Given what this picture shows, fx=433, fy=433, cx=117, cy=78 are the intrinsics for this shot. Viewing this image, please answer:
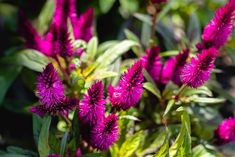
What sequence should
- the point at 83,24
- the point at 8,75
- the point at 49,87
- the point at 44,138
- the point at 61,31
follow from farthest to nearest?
the point at 8,75 < the point at 83,24 < the point at 61,31 < the point at 44,138 < the point at 49,87

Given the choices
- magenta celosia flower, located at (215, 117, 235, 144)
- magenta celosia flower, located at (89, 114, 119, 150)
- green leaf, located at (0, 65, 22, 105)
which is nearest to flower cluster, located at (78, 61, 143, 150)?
magenta celosia flower, located at (89, 114, 119, 150)

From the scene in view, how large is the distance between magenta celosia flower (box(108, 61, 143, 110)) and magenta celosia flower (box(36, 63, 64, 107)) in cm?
21

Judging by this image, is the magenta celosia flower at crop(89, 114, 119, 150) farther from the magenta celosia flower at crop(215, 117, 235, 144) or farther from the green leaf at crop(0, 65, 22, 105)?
the green leaf at crop(0, 65, 22, 105)

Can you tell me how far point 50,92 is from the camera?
153cm

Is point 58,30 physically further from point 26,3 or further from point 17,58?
point 26,3

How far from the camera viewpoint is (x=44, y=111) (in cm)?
164

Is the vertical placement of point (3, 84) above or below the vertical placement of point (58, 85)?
below

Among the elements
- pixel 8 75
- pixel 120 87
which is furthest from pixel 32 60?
pixel 120 87

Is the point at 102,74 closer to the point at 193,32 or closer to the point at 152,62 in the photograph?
the point at 152,62

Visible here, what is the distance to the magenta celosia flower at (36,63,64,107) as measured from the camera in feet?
4.93

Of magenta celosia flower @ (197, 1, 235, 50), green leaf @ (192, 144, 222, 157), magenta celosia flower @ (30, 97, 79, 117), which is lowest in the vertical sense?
green leaf @ (192, 144, 222, 157)

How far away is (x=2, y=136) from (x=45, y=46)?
2.31ft

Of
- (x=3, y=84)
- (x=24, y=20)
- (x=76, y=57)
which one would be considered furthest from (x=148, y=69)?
(x=3, y=84)

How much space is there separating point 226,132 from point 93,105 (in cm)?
64
